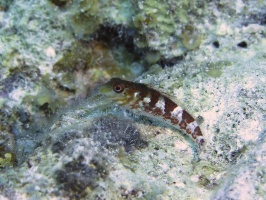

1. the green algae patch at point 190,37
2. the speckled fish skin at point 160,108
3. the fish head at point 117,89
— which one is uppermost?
the green algae patch at point 190,37

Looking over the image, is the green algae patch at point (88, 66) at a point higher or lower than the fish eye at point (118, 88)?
lower

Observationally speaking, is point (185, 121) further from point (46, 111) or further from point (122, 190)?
point (46, 111)

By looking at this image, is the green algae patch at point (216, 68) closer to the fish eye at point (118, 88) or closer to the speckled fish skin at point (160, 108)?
the speckled fish skin at point (160, 108)

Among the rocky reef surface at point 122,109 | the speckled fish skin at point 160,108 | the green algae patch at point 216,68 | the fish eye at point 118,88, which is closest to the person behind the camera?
the rocky reef surface at point 122,109

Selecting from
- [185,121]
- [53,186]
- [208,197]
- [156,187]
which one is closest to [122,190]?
[156,187]

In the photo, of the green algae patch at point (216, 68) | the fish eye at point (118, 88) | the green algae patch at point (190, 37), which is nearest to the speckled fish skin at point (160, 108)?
the fish eye at point (118, 88)

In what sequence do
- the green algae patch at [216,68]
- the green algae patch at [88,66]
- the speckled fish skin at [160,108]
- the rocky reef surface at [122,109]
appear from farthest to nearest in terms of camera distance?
the green algae patch at [88,66] → the green algae patch at [216,68] → the speckled fish skin at [160,108] → the rocky reef surface at [122,109]

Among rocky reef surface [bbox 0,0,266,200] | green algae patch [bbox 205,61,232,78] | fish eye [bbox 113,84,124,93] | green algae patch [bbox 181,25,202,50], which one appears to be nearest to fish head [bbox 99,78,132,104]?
fish eye [bbox 113,84,124,93]
